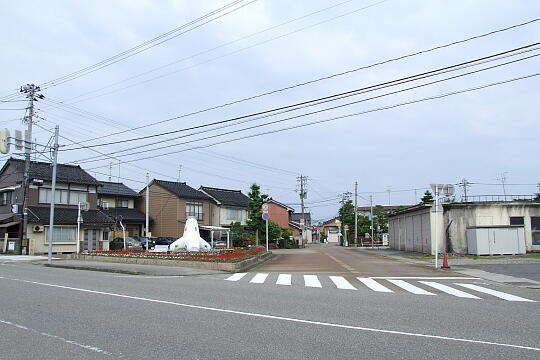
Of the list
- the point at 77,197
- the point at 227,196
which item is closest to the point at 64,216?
the point at 77,197

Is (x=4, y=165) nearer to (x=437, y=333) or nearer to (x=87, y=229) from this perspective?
(x=87, y=229)

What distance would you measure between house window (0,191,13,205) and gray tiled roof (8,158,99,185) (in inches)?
94.7

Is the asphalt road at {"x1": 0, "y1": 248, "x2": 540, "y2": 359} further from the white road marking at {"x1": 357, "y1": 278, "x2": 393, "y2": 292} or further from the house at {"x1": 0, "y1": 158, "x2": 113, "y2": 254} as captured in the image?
the house at {"x1": 0, "y1": 158, "x2": 113, "y2": 254}

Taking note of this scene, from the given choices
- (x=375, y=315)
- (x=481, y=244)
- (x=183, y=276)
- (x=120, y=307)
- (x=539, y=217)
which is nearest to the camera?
(x=375, y=315)

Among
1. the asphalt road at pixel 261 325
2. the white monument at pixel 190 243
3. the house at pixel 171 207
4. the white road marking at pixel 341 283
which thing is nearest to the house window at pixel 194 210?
the house at pixel 171 207

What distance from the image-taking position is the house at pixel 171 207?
5075cm

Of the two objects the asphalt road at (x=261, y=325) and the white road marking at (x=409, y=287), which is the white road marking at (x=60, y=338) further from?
the white road marking at (x=409, y=287)

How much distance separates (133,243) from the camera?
126 ft

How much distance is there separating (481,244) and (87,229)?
1237 inches

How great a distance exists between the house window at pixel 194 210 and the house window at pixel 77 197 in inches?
523

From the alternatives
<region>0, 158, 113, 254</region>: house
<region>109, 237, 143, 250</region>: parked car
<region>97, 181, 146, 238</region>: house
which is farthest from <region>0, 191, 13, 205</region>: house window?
<region>109, 237, 143, 250</region>: parked car

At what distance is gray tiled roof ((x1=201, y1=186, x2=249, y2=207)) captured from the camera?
57219 mm

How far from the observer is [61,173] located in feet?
132

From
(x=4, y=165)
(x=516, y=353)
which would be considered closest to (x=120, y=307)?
(x=516, y=353)
